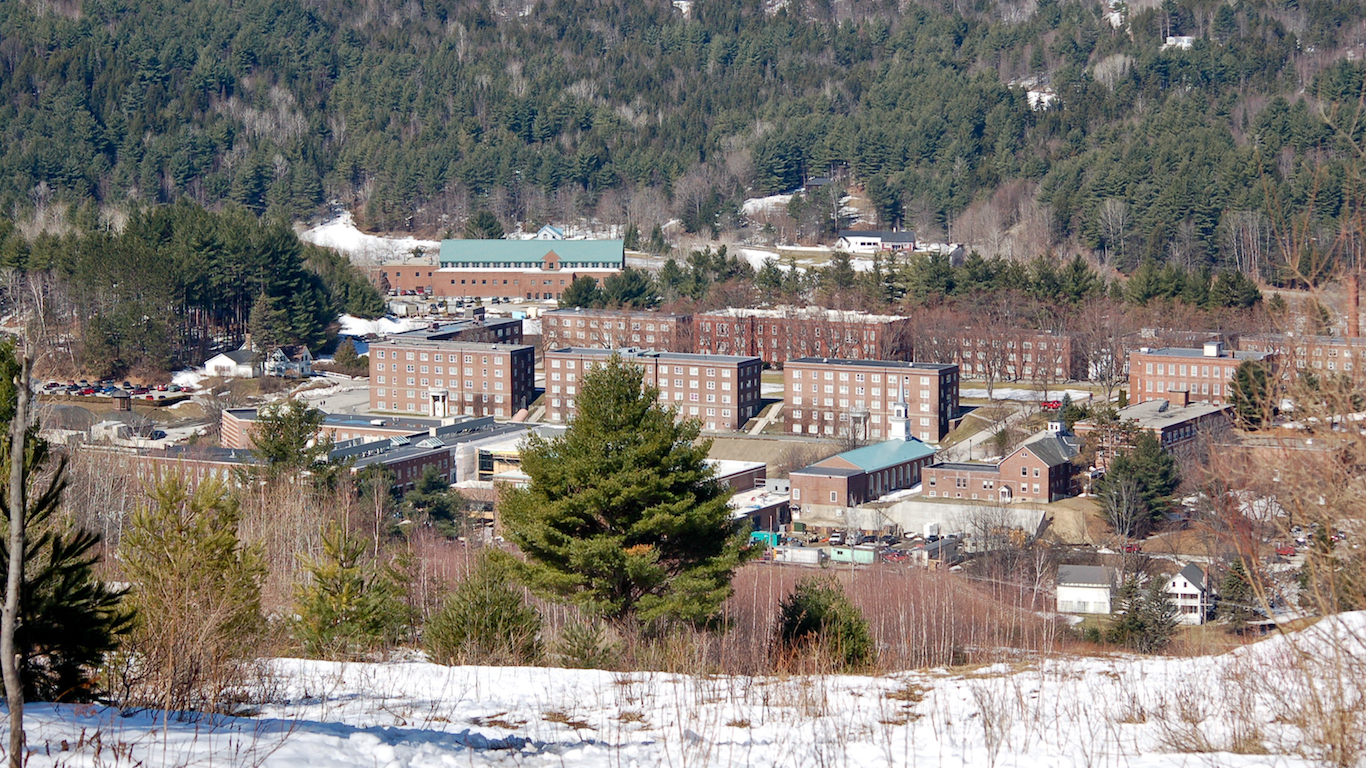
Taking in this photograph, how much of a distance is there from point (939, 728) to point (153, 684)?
289 cm

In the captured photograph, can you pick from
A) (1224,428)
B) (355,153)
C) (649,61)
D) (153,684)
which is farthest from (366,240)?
(153,684)

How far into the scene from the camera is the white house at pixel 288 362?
147 ft

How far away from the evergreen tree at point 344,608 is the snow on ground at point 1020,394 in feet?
104

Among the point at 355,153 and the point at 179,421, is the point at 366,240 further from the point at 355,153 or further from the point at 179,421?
the point at 179,421

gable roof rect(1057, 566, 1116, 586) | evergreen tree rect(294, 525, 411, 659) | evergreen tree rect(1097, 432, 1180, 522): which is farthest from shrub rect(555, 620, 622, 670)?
evergreen tree rect(1097, 432, 1180, 522)

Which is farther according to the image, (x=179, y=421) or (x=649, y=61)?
(x=649, y=61)

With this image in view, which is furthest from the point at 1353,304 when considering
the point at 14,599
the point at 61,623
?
the point at 61,623

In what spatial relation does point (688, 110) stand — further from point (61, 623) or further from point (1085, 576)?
point (61, 623)

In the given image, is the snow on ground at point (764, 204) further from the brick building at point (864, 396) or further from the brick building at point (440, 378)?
the brick building at point (864, 396)

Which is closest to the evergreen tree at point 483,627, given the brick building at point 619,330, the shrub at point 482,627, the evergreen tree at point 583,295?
the shrub at point 482,627

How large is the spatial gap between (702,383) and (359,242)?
3537cm

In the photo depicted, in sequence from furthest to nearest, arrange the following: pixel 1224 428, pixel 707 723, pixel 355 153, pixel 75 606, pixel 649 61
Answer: pixel 649 61, pixel 355 153, pixel 1224 428, pixel 75 606, pixel 707 723

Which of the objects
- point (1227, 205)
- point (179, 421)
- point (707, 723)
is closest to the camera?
point (707, 723)

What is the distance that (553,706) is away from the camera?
5.98 meters
